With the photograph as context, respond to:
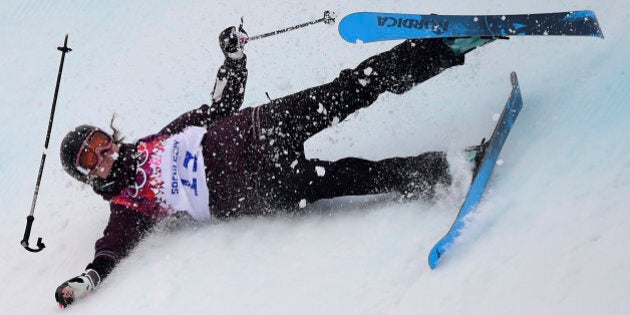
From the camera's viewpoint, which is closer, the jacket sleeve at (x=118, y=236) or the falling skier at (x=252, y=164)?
the falling skier at (x=252, y=164)

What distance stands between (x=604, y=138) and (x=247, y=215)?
4.66ft

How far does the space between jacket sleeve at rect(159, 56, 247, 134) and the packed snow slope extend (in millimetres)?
490

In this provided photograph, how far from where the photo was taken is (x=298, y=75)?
12.5 ft

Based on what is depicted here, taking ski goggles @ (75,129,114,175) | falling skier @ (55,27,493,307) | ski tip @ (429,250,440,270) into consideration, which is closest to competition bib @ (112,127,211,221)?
falling skier @ (55,27,493,307)

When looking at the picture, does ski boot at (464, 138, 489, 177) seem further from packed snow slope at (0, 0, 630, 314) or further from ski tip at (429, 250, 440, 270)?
ski tip at (429, 250, 440, 270)

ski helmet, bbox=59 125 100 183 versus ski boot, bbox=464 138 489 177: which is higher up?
ski helmet, bbox=59 125 100 183

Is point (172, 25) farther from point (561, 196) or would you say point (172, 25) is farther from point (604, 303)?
point (604, 303)

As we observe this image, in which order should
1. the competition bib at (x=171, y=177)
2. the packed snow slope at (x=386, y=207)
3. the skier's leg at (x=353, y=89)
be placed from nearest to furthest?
the packed snow slope at (x=386, y=207) < the skier's leg at (x=353, y=89) < the competition bib at (x=171, y=177)

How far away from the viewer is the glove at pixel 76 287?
2.33 metres

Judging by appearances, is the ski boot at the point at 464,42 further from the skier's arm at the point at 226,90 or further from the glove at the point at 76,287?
the glove at the point at 76,287

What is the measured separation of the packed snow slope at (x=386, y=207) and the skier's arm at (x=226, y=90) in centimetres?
49

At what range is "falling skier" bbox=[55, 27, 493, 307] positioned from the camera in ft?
7.73

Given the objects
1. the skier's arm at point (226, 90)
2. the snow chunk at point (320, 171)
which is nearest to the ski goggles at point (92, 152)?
the skier's arm at point (226, 90)

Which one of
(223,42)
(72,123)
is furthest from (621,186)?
(72,123)
